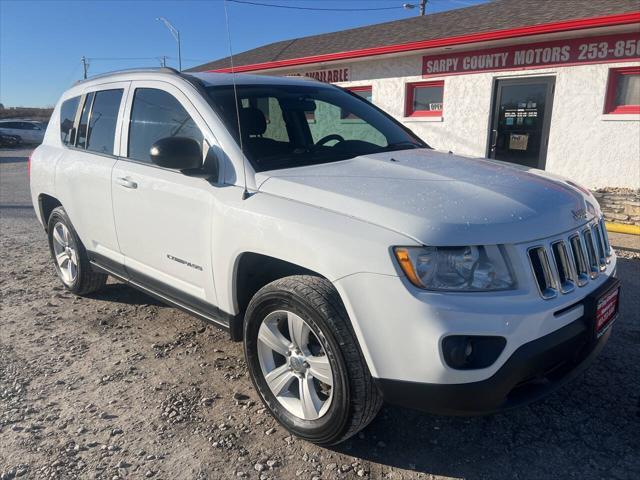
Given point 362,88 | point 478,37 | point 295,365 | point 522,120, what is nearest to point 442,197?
point 295,365

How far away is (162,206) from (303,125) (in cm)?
119

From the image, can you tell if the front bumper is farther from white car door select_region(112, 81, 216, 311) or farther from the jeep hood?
white car door select_region(112, 81, 216, 311)

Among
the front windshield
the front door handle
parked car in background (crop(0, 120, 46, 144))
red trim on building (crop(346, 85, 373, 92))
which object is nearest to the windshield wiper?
the front windshield

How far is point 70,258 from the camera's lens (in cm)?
468

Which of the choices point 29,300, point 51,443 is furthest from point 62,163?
point 51,443

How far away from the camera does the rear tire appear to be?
14.5 ft

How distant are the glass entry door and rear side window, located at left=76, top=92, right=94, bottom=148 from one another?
7.96 metres

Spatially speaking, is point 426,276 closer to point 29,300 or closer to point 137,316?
point 137,316

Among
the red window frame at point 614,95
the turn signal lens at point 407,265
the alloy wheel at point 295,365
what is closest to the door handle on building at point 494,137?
the red window frame at point 614,95

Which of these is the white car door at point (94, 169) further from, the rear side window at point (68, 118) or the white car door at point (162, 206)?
the white car door at point (162, 206)

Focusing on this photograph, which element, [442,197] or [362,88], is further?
[362,88]

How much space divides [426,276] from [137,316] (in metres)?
3.00

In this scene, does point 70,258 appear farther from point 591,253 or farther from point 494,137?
point 494,137

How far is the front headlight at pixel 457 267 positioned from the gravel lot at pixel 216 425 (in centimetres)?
99
